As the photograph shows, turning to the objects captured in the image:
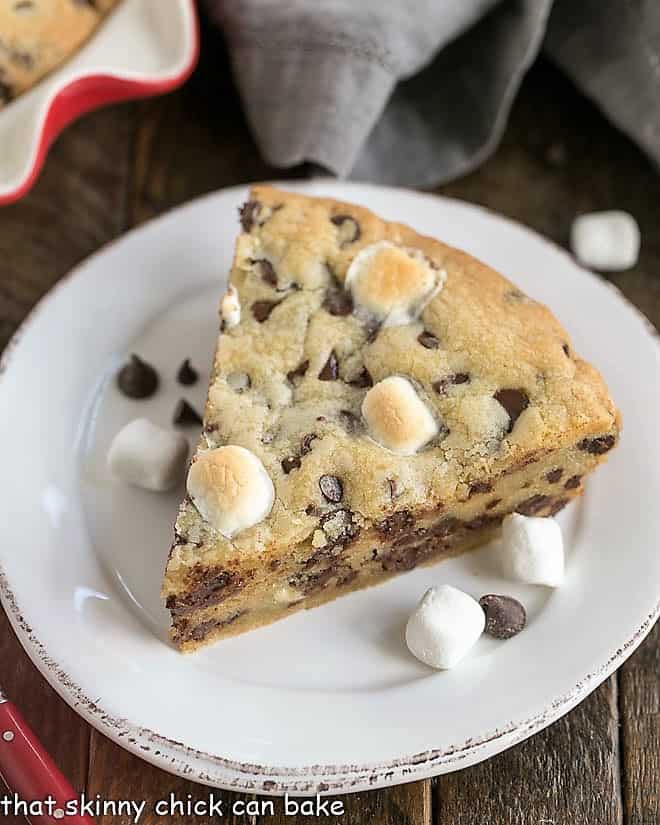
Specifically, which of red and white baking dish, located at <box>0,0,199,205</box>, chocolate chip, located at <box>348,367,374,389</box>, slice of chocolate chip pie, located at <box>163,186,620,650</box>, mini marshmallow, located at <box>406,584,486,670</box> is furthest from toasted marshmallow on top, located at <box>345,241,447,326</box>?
red and white baking dish, located at <box>0,0,199,205</box>

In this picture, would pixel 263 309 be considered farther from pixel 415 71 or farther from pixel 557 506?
pixel 415 71

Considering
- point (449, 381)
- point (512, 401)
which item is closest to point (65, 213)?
point (449, 381)

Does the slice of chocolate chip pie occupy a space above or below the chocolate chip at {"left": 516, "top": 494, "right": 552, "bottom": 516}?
above

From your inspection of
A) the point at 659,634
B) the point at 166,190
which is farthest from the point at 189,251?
the point at 659,634

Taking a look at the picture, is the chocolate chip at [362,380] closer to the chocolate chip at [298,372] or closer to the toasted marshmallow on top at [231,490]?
the chocolate chip at [298,372]

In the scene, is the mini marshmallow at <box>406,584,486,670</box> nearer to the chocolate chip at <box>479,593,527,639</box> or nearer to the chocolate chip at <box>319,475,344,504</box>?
the chocolate chip at <box>479,593,527,639</box>
